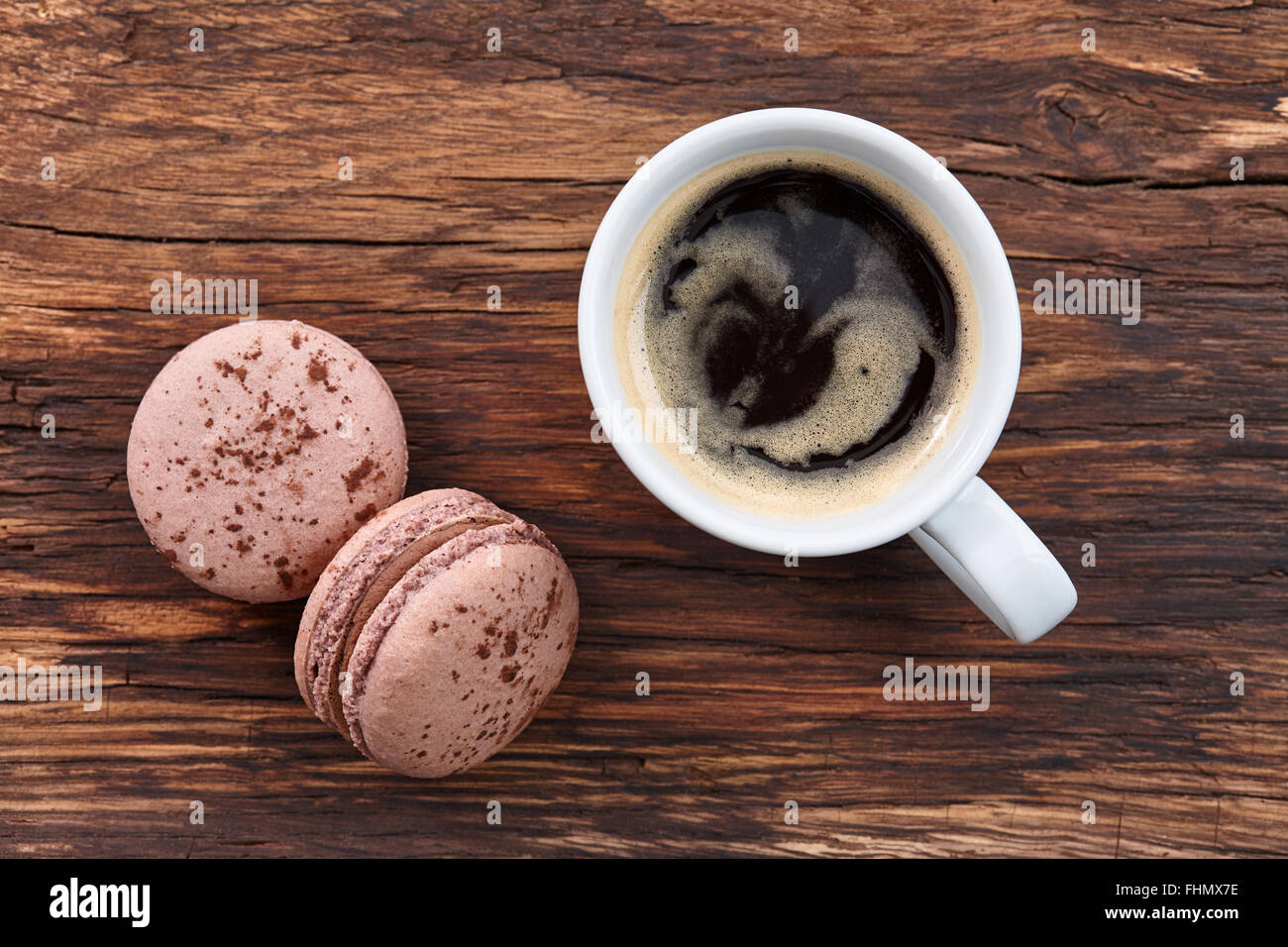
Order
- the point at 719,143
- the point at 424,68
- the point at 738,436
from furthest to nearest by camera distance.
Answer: the point at 424,68
the point at 738,436
the point at 719,143

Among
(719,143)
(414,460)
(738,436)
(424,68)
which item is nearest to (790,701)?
(738,436)

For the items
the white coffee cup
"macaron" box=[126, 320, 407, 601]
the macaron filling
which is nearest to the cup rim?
the white coffee cup

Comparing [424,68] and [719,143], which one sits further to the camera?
[424,68]

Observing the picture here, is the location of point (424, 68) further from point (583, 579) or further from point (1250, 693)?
point (1250, 693)

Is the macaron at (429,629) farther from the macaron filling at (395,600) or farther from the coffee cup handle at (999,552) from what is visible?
the coffee cup handle at (999,552)

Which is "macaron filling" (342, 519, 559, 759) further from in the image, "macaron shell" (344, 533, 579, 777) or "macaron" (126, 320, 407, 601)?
"macaron" (126, 320, 407, 601)

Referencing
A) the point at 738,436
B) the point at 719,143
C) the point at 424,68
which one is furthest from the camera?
the point at 424,68

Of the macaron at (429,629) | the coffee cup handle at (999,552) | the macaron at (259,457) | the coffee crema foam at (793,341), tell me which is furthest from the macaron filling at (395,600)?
the coffee cup handle at (999,552)
